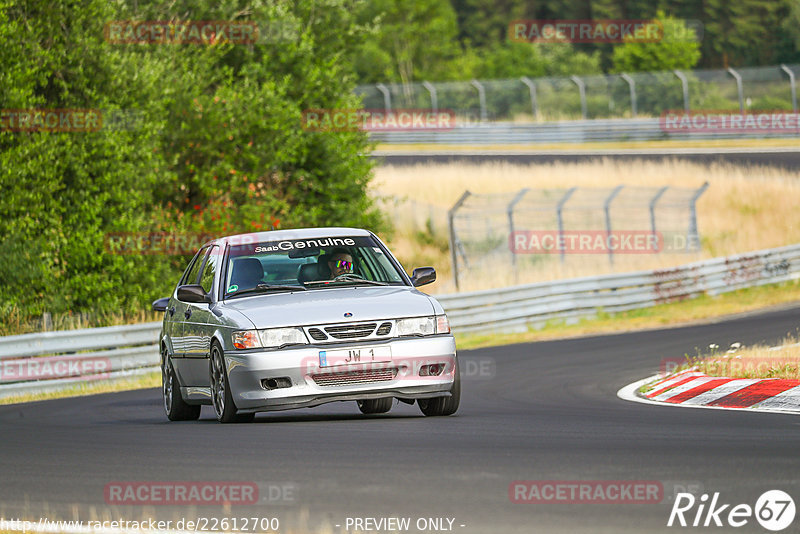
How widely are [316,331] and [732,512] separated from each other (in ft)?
14.7

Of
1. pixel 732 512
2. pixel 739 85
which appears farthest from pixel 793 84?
pixel 732 512

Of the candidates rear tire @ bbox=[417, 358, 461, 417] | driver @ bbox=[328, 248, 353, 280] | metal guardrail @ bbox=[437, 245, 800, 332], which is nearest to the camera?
rear tire @ bbox=[417, 358, 461, 417]

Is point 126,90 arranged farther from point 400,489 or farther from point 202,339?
point 400,489

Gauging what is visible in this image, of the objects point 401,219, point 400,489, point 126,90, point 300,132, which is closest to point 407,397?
point 400,489

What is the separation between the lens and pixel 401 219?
40.8 metres

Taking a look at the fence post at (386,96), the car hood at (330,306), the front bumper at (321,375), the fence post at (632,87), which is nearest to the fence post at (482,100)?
the fence post at (386,96)

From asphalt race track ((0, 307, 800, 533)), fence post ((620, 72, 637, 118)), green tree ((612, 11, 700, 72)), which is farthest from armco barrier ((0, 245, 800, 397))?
green tree ((612, 11, 700, 72))

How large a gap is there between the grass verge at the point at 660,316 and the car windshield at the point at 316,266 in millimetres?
11105

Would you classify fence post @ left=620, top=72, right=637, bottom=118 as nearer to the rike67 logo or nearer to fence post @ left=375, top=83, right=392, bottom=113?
fence post @ left=375, top=83, right=392, bottom=113

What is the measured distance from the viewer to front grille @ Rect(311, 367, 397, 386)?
33.7ft

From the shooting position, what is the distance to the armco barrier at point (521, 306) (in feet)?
59.0

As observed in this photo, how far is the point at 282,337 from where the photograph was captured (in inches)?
406

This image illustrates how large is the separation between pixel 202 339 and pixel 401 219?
96.7 feet

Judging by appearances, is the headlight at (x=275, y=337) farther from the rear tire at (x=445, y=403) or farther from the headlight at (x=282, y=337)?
the rear tire at (x=445, y=403)
